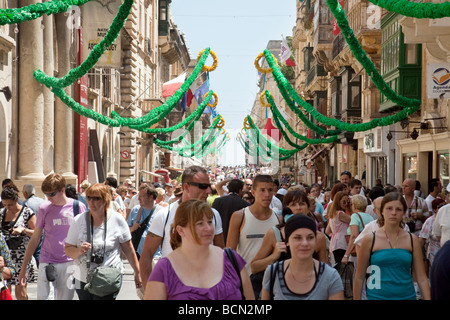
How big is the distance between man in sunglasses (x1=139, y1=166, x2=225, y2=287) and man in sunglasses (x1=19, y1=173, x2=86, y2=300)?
1718mm

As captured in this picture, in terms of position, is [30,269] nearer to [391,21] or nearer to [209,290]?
[209,290]

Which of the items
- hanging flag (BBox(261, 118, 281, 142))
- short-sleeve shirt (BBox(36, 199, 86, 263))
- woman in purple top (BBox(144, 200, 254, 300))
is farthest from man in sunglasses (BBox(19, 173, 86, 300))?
hanging flag (BBox(261, 118, 281, 142))

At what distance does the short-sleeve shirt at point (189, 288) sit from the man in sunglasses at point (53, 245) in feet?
11.6

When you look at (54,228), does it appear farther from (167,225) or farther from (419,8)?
(419,8)

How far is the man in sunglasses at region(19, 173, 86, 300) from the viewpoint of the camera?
7.52m

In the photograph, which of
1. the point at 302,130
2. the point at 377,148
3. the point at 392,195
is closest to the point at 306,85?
the point at 302,130

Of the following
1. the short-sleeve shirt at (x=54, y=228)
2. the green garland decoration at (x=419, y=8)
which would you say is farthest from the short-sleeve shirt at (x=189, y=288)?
the green garland decoration at (x=419, y=8)

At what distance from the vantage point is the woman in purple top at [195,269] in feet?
13.5

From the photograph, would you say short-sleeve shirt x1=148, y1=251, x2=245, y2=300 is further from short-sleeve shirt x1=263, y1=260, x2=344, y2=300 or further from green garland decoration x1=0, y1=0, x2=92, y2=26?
green garland decoration x1=0, y1=0, x2=92, y2=26

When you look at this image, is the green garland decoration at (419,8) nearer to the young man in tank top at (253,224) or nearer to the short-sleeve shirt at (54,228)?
the young man in tank top at (253,224)

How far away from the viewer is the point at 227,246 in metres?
6.83

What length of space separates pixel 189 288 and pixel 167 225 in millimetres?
2047

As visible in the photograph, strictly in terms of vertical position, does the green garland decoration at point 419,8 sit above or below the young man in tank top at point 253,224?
above

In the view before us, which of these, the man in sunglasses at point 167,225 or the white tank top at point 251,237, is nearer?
the man in sunglasses at point 167,225
